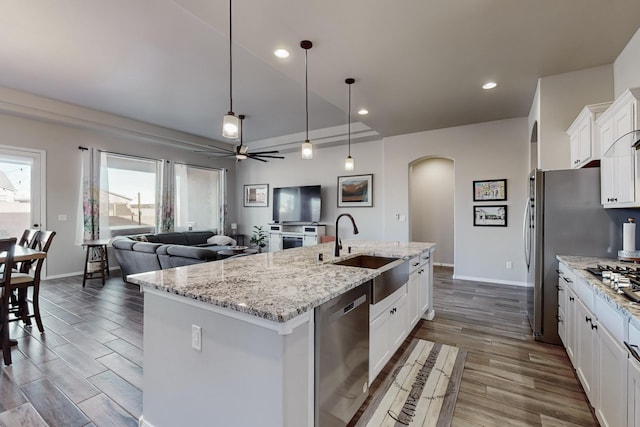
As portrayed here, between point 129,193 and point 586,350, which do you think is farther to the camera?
point 129,193

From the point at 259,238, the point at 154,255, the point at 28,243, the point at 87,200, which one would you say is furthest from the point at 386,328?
the point at 259,238

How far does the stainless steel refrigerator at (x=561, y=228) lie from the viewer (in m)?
2.64

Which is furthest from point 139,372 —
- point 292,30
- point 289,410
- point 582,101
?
point 582,101

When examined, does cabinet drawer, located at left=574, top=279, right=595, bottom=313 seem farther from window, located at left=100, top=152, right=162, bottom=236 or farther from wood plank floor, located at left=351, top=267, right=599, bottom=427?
window, located at left=100, top=152, right=162, bottom=236

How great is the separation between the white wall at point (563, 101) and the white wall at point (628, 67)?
112mm

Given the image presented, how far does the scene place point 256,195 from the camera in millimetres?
8562

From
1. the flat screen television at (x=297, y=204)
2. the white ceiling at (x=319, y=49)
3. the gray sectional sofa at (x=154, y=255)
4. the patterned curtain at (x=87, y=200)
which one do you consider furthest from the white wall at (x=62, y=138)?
the flat screen television at (x=297, y=204)

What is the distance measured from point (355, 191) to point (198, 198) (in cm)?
423

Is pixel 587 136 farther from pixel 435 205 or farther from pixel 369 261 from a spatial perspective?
pixel 435 205

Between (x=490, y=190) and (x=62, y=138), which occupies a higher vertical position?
(x=62, y=138)

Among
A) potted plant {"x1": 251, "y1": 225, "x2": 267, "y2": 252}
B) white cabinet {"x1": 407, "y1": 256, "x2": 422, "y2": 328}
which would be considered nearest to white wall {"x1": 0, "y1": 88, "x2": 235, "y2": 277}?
potted plant {"x1": 251, "y1": 225, "x2": 267, "y2": 252}

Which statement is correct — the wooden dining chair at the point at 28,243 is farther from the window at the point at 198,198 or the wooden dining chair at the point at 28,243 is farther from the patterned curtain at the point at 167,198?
the window at the point at 198,198

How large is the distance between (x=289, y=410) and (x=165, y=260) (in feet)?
12.2

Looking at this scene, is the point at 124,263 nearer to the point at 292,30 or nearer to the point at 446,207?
the point at 292,30
